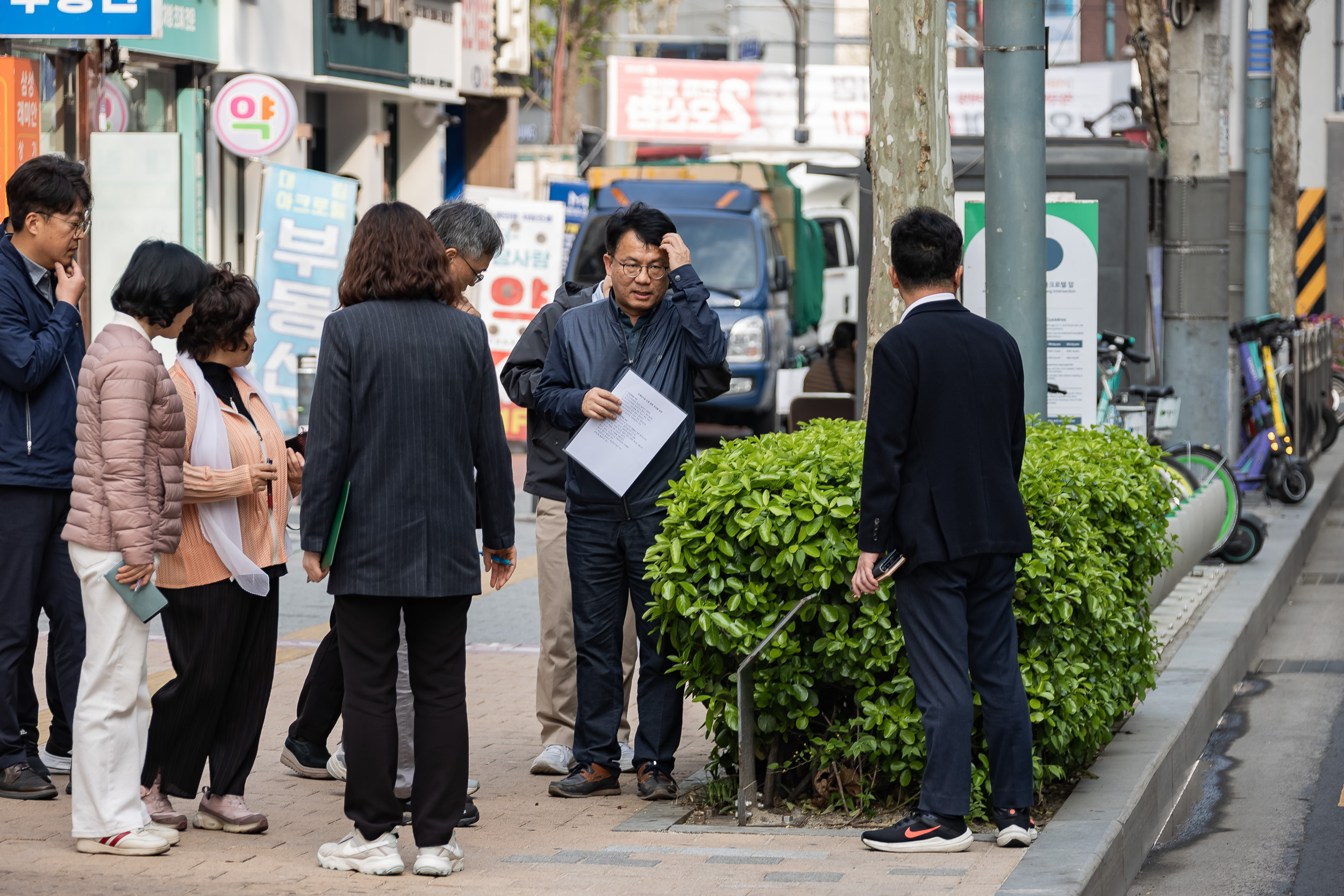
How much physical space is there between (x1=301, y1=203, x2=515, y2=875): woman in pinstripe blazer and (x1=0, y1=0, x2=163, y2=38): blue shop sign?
22.7 feet

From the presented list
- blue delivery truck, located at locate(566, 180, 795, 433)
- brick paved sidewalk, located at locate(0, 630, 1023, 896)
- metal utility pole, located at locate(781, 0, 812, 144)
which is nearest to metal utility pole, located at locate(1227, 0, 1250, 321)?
blue delivery truck, located at locate(566, 180, 795, 433)

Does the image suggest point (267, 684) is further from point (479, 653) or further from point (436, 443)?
point (479, 653)

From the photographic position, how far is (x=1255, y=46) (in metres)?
17.3

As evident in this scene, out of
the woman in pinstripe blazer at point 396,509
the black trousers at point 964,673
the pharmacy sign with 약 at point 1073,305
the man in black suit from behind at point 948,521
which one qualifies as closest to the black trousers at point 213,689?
the woman in pinstripe blazer at point 396,509

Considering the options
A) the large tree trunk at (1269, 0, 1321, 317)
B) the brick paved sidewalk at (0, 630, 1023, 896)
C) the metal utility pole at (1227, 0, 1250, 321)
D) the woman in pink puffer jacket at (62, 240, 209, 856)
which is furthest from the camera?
the large tree trunk at (1269, 0, 1321, 317)

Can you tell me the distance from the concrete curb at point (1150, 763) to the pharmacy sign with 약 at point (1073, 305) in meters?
1.29

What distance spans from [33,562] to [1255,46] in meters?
14.4

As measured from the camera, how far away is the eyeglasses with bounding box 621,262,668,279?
577cm

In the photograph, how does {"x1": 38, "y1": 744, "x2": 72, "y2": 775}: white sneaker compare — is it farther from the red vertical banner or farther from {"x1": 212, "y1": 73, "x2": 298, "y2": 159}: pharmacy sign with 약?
{"x1": 212, "y1": 73, "x2": 298, "y2": 159}: pharmacy sign with 약

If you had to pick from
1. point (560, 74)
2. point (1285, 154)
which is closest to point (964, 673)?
point (1285, 154)

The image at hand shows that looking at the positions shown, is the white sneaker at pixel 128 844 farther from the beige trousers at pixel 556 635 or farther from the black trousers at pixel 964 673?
the black trousers at pixel 964 673

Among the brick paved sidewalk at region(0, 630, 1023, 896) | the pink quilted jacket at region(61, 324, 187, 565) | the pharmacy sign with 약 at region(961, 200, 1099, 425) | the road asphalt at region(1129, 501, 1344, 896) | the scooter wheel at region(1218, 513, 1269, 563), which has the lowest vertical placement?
the road asphalt at region(1129, 501, 1344, 896)

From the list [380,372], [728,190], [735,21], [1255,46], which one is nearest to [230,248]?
[728,190]

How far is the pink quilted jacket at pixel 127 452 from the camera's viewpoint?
16.2 ft
